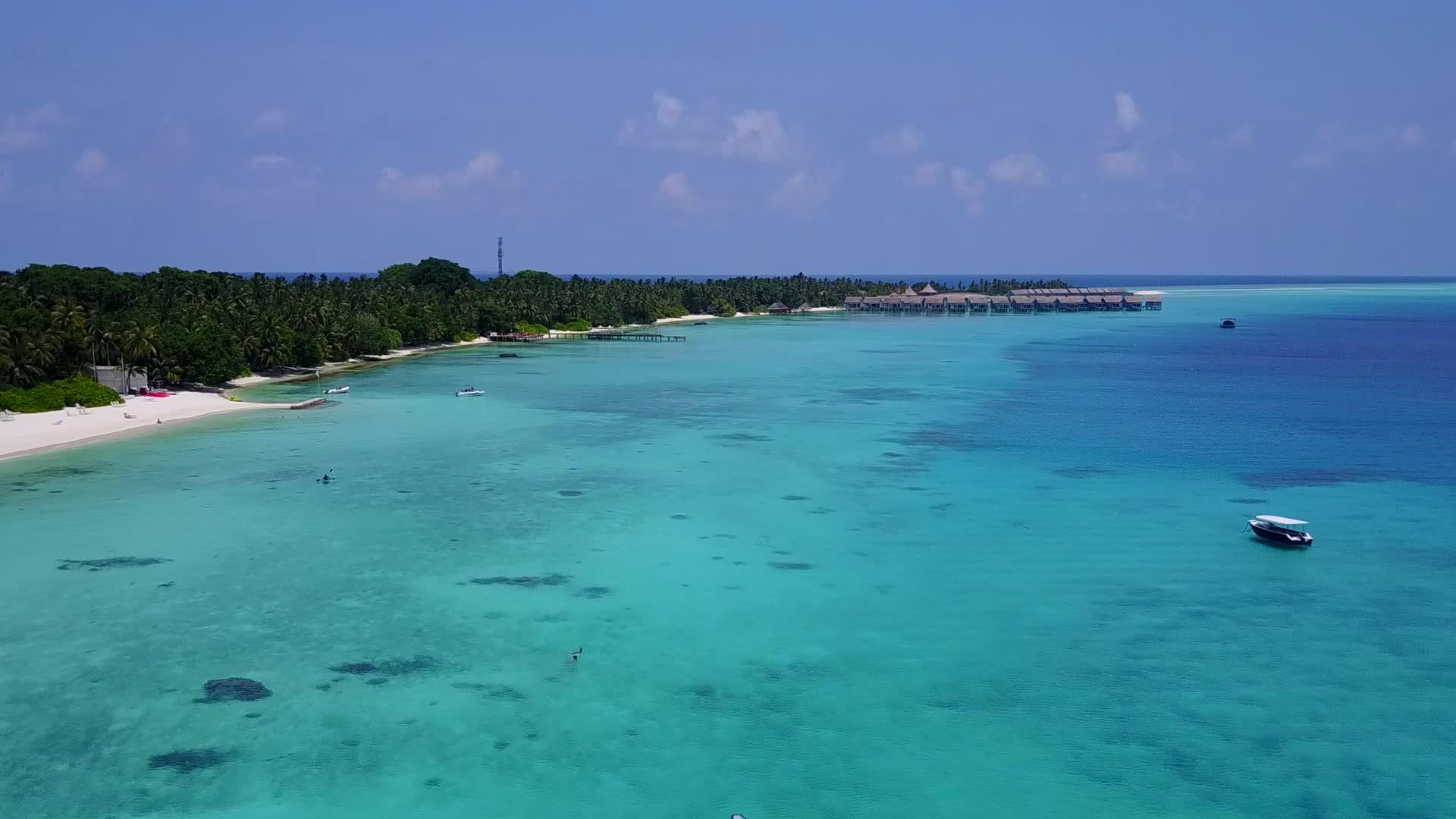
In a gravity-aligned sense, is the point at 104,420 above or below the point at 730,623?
above

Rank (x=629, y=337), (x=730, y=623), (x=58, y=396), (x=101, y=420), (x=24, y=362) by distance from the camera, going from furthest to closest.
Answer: (x=629, y=337) → (x=58, y=396) → (x=24, y=362) → (x=101, y=420) → (x=730, y=623)

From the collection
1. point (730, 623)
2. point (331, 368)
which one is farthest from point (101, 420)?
point (730, 623)

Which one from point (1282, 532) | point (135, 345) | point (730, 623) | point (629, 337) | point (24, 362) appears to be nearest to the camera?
point (730, 623)

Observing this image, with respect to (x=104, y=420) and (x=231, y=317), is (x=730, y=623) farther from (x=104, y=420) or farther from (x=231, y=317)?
(x=231, y=317)

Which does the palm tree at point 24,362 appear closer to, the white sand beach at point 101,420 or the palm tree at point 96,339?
the white sand beach at point 101,420

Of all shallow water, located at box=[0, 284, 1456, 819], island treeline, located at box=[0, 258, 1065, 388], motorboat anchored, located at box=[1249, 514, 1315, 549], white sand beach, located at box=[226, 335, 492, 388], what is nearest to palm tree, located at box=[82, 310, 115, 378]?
island treeline, located at box=[0, 258, 1065, 388]

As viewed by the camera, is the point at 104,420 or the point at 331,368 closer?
the point at 104,420

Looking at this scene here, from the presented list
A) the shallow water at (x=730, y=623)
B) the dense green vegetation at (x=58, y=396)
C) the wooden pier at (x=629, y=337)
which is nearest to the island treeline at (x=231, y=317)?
the dense green vegetation at (x=58, y=396)

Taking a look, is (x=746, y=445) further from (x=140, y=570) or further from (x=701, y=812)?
(x=701, y=812)
